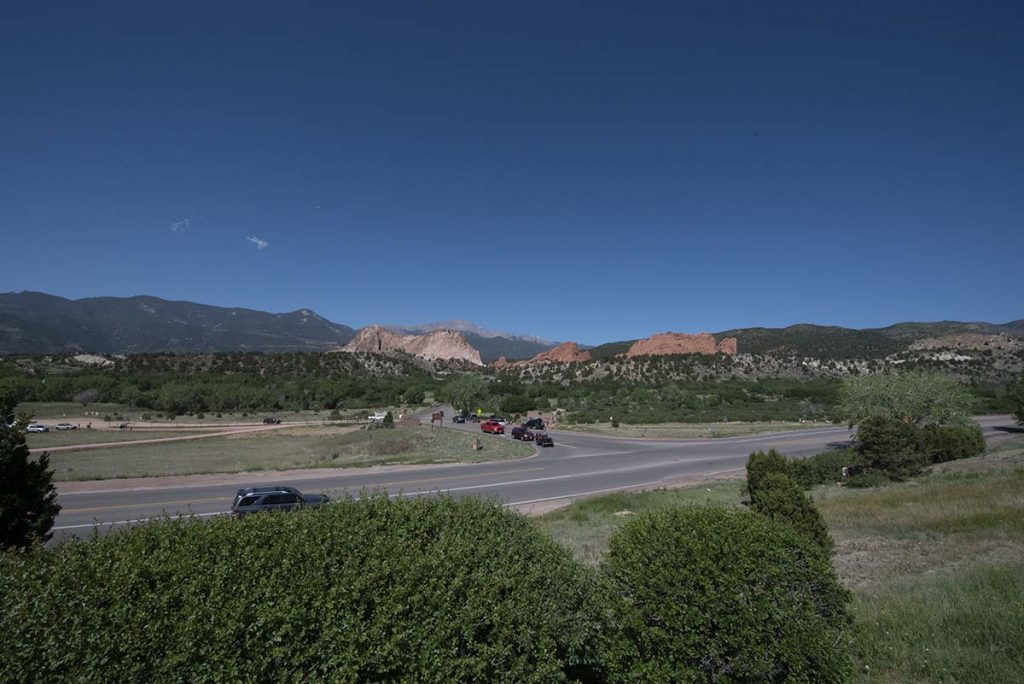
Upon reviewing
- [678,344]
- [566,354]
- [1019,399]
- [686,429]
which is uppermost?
[678,344]

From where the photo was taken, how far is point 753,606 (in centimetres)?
350

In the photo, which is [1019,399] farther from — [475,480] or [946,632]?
[946,632]

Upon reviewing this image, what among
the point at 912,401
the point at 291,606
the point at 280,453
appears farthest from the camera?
the point at 280,453

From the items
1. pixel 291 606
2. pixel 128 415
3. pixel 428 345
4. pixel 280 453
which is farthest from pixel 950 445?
pixel 428 345

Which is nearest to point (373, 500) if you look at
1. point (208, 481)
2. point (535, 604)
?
point (535, 604)

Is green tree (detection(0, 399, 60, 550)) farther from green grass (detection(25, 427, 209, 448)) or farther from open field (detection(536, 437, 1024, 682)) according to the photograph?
green grass (detection(25, 427, 209, 448))

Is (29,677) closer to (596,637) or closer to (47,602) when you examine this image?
(47,602)

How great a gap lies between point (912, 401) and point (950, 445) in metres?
5.85

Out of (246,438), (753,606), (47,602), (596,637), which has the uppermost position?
(47,602)

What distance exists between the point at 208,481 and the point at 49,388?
72.2m

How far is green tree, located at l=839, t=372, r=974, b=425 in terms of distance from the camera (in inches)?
1192

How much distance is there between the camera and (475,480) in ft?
79.8

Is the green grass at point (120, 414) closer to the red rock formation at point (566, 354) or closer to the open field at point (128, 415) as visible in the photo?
the open field at point (128, 415)

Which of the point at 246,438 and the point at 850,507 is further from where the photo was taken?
the point at 246,438
